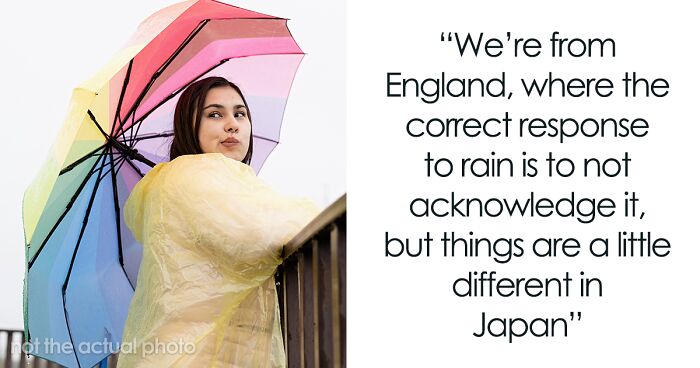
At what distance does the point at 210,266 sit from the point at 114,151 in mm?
886

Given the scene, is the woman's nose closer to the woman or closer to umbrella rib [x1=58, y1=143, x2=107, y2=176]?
the woman

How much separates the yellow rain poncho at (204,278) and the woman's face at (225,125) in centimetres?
20

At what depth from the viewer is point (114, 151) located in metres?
3.29

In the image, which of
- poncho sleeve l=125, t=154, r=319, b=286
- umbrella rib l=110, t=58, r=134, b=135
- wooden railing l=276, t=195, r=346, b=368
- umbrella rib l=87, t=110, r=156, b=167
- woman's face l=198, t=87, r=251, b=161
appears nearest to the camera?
wooden railing l=276, t=195, r=346, b=368

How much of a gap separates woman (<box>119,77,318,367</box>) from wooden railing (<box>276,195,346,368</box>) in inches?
4.7

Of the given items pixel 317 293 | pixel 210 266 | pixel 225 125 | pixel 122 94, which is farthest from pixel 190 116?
pixel 317 293

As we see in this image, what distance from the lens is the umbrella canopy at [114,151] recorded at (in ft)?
10.3

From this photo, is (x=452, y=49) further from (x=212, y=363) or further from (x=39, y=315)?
(x=39, y=315)

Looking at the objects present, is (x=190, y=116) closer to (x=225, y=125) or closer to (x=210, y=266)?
(x=225, y=125)

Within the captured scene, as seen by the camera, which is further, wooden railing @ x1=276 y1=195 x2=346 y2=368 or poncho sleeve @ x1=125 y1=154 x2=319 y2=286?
poncho sleeve @ x1=125 y1=154 x2=319 y2=286

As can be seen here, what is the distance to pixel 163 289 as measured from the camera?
8.75 feet

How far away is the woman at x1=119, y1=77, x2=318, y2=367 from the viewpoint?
245 cm

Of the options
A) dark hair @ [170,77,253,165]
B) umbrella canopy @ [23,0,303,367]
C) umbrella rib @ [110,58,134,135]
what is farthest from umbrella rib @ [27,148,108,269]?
dark hair @ [170,77,253,165]

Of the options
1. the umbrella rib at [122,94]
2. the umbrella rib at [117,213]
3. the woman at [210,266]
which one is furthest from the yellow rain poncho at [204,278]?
the umbrella rib at [117,213]
